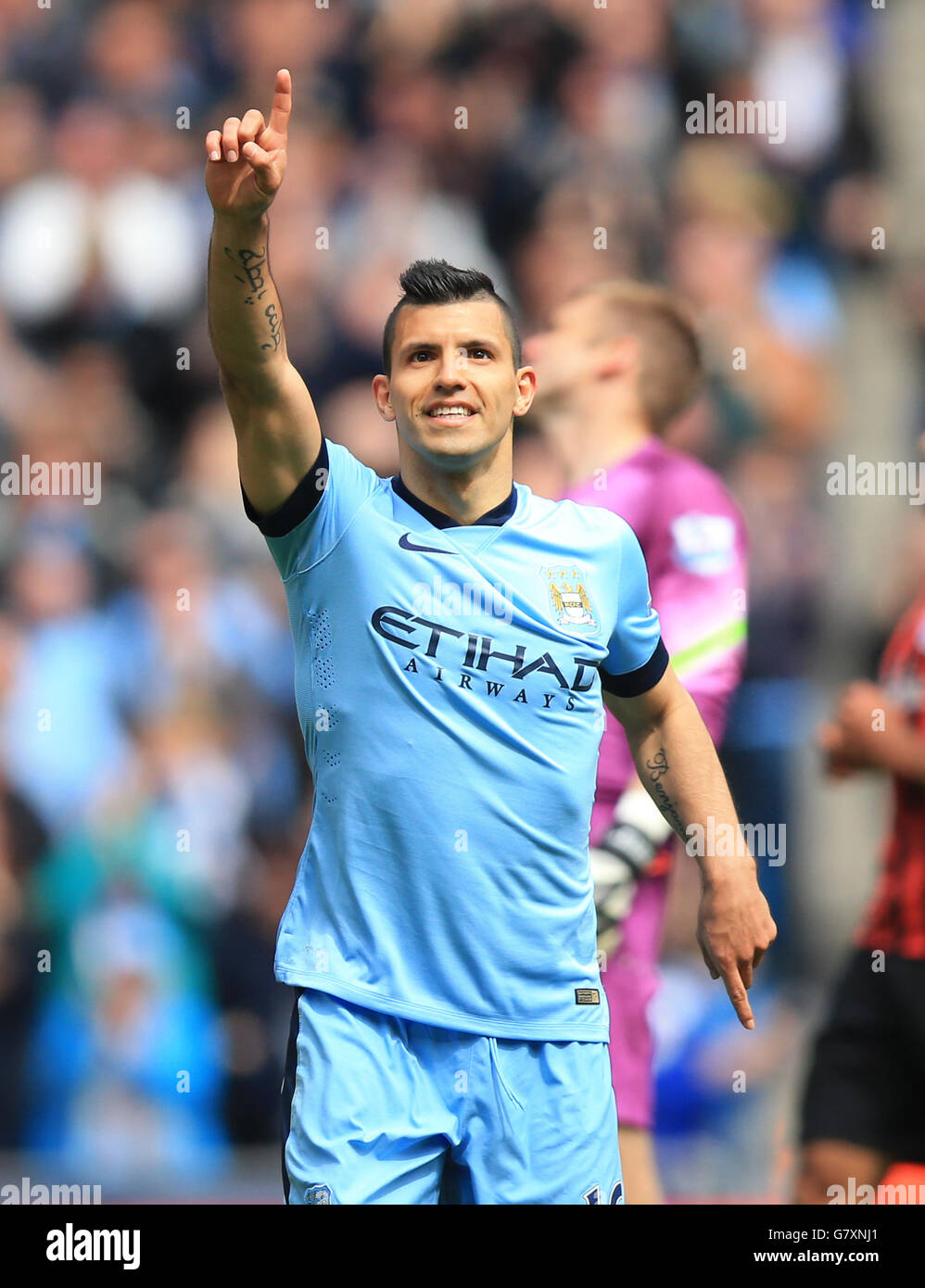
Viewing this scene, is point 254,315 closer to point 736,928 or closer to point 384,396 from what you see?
point 384,396

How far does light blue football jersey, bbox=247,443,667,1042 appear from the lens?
9.38ft

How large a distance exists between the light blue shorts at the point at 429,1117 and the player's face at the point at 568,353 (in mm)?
2389

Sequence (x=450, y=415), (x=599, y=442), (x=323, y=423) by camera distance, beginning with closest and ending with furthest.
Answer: (x=450, y=415) → (x=599, y=442) → (x=323, y=423)

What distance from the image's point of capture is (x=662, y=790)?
3.26 m

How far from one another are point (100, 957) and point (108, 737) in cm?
72

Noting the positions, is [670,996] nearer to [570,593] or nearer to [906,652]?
[906,652]

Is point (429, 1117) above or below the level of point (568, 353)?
below

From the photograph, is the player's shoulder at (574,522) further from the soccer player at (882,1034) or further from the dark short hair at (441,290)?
the soccer player at (882,1034)

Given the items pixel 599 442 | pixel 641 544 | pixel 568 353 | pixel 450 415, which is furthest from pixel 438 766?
pixel 568 353

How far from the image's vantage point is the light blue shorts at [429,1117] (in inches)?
108

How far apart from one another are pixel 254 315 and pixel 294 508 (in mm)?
350

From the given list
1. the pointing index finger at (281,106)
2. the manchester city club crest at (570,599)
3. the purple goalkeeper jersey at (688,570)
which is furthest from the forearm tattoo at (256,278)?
the purple goalkeeper jersey at (688,570)

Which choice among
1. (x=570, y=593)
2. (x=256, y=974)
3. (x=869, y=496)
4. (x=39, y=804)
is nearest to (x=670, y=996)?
(x=256, y=974)

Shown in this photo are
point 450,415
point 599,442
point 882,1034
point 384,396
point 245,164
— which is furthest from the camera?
point 599,442
